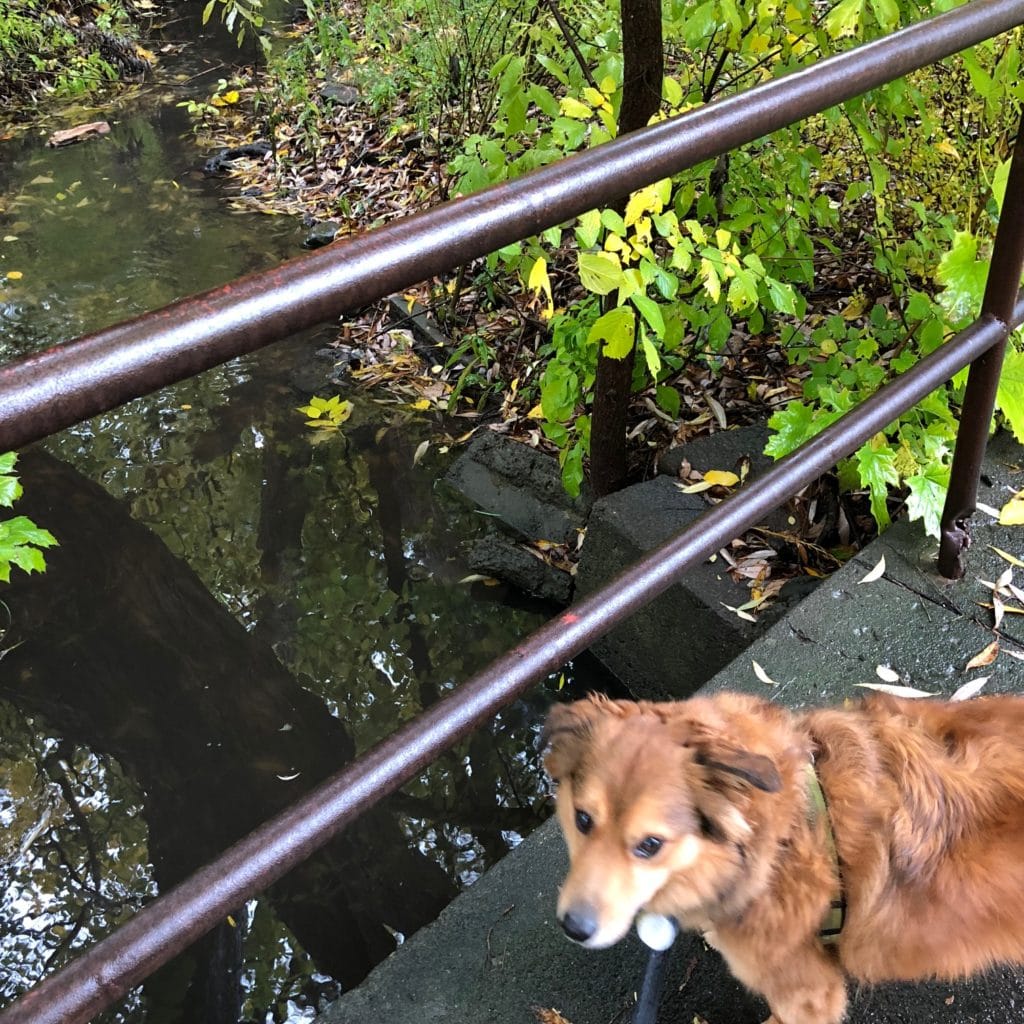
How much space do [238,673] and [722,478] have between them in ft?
6.34

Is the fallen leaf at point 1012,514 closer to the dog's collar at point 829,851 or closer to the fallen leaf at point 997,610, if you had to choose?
the fallen leaf at point 997,610

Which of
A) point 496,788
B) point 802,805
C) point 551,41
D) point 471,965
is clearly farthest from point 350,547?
point 802,805

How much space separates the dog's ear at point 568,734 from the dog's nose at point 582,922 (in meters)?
0.21

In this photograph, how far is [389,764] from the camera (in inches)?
43.0

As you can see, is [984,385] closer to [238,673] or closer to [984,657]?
[984,657]

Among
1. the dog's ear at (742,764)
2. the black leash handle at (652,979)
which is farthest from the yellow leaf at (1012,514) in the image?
the black leash handle at (652,979)

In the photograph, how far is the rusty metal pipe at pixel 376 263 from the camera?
0.70m

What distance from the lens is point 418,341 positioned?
5.13 metres

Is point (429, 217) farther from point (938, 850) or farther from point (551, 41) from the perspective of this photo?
point (551, 41)

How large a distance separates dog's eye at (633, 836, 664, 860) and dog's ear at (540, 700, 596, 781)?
16 centimetres

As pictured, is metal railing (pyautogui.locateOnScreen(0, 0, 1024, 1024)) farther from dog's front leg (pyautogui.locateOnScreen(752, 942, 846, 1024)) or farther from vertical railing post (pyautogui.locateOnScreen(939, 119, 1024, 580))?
dog's front leg (pyautogui.locateOnScreen(752, 942, 846, 1024))

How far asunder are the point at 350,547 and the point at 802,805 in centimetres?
275

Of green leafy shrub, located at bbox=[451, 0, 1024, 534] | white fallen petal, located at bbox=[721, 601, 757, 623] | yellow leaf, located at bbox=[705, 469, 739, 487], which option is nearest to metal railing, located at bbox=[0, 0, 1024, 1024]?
green leafy shrub, located at bbox=[451, 0, 1024, 534]

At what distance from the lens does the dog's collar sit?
1365 millimetres
